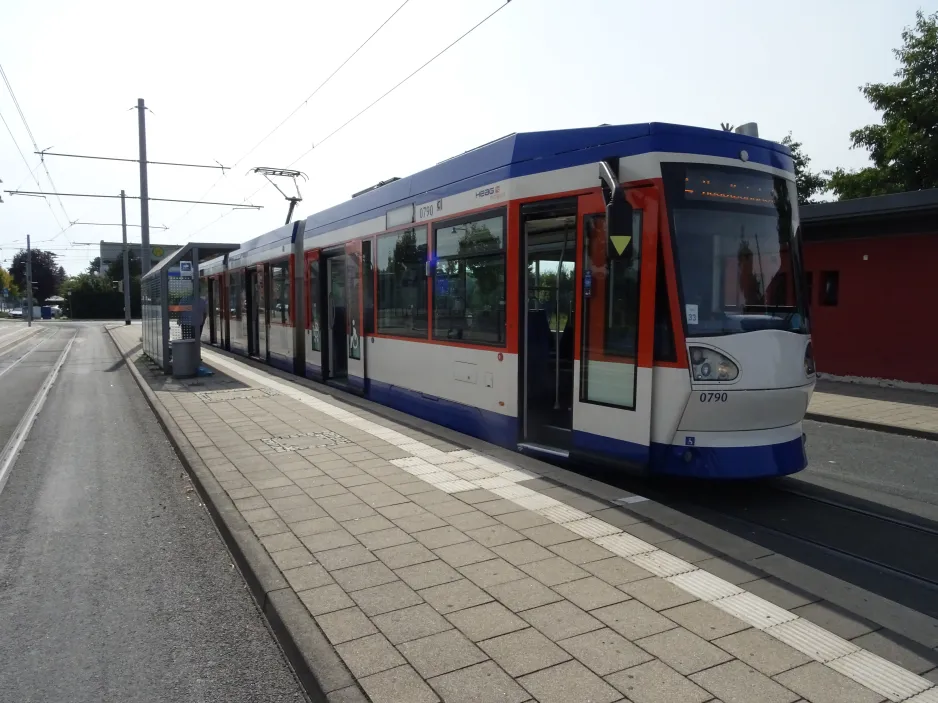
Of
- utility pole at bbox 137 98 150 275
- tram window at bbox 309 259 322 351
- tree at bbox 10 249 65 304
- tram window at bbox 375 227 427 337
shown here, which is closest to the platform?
tram window at bbox 375 227 427 337

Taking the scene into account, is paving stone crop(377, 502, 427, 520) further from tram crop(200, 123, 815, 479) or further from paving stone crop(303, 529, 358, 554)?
tram crop(200, 123, 815, 479)

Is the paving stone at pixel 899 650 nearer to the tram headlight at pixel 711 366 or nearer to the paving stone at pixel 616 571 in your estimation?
the paving stone at pixel 616 571

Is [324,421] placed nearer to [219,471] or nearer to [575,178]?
[219,471]

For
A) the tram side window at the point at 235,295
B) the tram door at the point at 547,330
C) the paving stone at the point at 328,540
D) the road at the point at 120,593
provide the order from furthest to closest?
the tram side window at the point at 235,295 < the tram door at the point at 547,330 < the paving stone at the point at 328,540 < the road at the point at 120,593

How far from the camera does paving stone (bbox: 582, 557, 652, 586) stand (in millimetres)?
4012

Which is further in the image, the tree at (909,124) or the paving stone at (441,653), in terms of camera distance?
the tree at (909,124)

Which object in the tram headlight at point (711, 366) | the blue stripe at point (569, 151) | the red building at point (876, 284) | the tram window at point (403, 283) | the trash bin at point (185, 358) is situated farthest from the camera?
the trash bin at point (185, 358)

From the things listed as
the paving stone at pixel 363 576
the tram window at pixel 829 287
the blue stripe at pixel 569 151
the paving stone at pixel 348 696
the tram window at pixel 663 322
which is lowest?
the paving stone at pixel 348 696

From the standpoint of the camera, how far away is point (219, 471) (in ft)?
21.7

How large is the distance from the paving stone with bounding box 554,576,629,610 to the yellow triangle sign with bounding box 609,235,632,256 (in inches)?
99.6

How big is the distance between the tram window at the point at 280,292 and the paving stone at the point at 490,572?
11.3 m

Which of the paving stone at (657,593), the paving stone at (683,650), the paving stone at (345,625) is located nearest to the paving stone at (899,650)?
the paving stone at (683,650)

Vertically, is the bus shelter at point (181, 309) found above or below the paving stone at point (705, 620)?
above

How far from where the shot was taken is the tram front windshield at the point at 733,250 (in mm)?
5508
